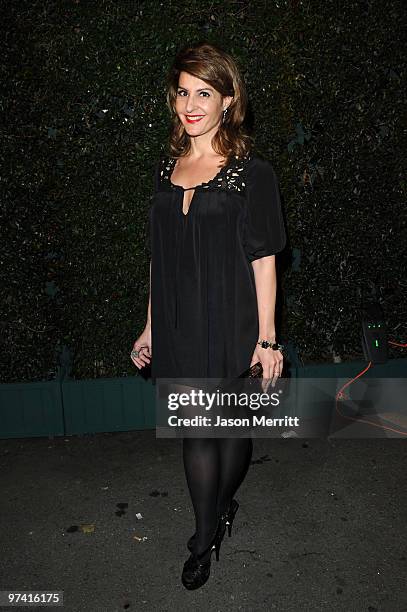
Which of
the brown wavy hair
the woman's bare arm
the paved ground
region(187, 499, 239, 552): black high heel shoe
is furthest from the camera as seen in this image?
region(187, 499, 239, 552): black high heel shoe

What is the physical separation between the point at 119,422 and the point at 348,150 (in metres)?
2.73

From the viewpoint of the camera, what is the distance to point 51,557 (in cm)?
308

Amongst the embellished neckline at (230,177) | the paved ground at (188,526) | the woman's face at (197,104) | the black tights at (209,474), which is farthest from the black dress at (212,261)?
the paved ground at (188,526)

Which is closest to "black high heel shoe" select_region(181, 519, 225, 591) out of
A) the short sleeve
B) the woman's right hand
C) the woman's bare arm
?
the woman's right hand

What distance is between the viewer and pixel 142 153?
160 inches

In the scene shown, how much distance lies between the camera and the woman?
2555 mm

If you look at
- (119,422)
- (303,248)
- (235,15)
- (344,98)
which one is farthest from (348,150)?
(119,422)

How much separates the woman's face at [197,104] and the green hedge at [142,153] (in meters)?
1.53

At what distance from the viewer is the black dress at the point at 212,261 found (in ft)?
8.41

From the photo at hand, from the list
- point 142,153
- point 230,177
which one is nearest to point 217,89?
point 230,177

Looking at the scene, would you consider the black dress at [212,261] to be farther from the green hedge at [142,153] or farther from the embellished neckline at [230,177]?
the green hedge at [142,153]

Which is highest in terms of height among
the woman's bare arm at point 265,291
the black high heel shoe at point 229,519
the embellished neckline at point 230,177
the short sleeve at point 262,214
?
the embellished neckline at point 230,177

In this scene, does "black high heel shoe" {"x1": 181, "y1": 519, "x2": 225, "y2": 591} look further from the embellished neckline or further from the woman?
the embellished neckline

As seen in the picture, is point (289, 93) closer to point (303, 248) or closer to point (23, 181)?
point (303, 248)
